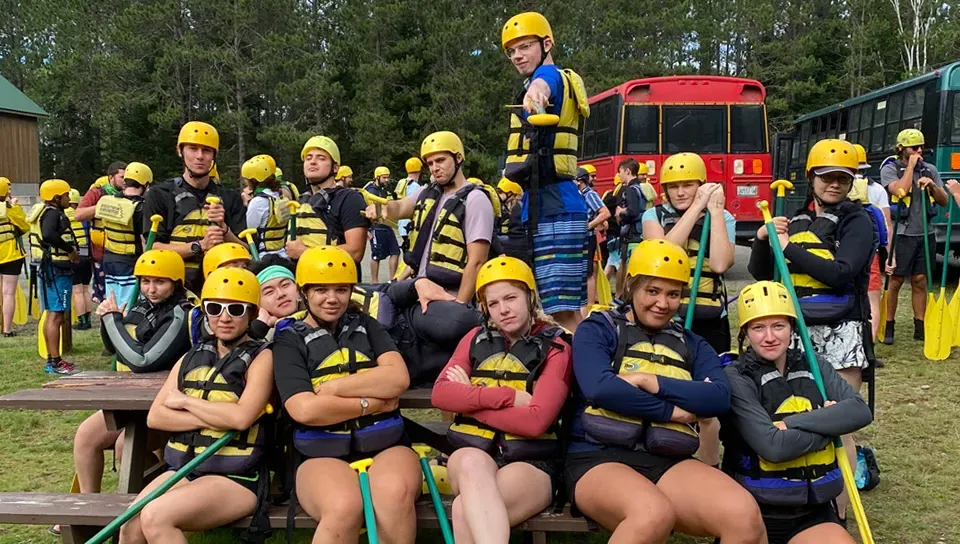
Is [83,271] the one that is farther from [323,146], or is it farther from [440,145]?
[440,145]

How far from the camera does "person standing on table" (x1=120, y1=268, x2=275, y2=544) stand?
3627mm

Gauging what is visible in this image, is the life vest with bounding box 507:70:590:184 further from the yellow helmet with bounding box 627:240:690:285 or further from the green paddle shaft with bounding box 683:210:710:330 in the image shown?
the yellow helmet with bounding box 627:240:690:285

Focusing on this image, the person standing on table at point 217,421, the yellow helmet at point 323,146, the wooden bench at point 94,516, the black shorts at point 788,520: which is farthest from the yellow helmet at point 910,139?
the person standing on table at point 217,421

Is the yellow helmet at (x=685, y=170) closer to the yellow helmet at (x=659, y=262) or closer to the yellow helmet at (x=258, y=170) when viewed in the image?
the yellow helmet at (x=659, y=262)

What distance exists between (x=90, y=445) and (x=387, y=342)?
1.98 m

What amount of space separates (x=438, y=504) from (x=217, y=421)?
3.64ft

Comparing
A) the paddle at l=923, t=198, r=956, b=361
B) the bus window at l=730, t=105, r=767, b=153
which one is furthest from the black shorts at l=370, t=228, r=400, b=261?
the paddle at l=923, t=198, r=956, b=361

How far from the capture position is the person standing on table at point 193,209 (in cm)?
581

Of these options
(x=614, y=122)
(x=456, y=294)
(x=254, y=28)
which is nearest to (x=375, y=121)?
(x=254, y=28)

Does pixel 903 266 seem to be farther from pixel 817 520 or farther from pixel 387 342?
pixel 387 342

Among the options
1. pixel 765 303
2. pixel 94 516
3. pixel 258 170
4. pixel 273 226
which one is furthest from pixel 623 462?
pixel 258 170

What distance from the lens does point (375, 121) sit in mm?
30156

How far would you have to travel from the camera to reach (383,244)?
1385cm

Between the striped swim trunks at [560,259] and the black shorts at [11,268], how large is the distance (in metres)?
8.17
